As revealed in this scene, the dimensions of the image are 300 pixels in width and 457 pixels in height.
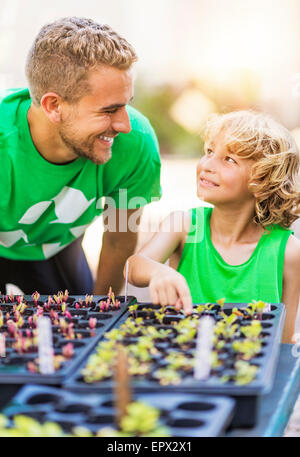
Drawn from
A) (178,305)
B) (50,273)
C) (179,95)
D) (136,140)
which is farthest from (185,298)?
(179,95)

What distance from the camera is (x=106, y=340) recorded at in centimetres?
164

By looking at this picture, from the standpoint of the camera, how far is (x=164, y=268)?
2.00m

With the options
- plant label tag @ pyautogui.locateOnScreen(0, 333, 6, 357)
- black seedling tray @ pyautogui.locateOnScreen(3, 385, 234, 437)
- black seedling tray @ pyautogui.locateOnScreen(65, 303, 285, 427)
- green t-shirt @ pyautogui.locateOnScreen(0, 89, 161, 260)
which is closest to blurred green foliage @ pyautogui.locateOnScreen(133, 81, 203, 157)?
green t-shirt @ pyautogui.locateOnScreen(0, 89, 161, 260)

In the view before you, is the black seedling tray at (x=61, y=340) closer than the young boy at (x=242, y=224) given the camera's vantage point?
Yes

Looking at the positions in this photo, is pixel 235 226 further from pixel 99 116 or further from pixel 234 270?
pixel 99 116

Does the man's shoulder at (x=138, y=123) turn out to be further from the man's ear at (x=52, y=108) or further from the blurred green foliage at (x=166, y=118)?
the blurred green foliage at (x=166, y=118)

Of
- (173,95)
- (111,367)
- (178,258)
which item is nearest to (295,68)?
(173,95)

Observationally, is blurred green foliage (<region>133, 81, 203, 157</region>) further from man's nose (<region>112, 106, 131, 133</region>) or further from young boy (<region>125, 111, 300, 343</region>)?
man's nose (<region>112, 106, 131, 133</region>)

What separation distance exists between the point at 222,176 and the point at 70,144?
562 millimetres

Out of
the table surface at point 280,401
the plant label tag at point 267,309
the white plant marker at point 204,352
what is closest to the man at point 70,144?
the plant label tag at point 267,309

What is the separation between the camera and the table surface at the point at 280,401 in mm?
1269

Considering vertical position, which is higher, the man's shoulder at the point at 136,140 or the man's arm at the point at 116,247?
the man's shoulder at the point at 136,140

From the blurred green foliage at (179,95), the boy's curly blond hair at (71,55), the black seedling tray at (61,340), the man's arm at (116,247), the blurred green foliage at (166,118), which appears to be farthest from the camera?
the blurred green foliage at (166,118)

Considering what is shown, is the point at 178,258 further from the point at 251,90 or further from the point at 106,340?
the point at 251,90
